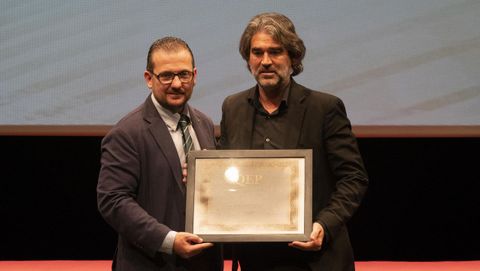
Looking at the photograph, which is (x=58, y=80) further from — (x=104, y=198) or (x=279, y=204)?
(x=279, y=204)

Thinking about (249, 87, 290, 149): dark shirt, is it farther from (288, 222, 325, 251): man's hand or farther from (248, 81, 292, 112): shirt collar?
(288, 222, 325, 251): man's hand

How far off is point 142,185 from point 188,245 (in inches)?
9.2

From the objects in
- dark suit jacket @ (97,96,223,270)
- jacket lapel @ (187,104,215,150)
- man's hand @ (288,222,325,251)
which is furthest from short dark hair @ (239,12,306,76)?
man's hand @ (288,222,325,251)

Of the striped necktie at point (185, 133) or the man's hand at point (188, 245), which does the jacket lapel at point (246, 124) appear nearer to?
the striped necktie at point (185, 133)

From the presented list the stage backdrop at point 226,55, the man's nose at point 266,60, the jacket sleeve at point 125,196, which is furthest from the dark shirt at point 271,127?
the stage backdrop at point 226,55

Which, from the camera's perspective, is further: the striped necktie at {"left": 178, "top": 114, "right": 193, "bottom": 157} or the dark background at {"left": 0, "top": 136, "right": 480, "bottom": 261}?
the dark background at {"left": 0, "top": 136, "right": 480, "bottom": 261}

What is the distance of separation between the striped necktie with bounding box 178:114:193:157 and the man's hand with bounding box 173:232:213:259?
26 cm

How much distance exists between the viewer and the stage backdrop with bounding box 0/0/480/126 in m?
3.44

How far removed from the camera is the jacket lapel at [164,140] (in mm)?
2006

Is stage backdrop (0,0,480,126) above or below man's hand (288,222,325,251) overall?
above

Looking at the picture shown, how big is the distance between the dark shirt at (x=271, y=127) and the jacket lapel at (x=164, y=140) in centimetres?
22

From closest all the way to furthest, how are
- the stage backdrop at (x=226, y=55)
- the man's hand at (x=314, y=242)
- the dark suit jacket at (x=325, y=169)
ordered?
the man's hand at (x=314, y=242), the dark suit jacket at (x=325, y=169), the stage backdrop at (x=226, y=55)

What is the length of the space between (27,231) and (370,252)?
1910mm

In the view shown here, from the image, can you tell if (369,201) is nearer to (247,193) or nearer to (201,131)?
(201,131)
